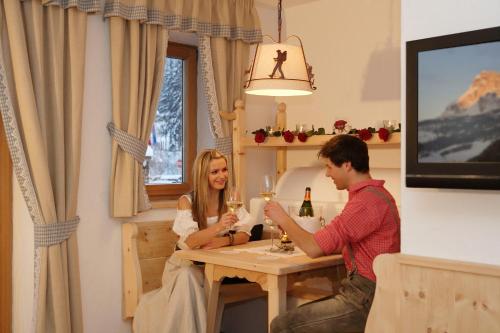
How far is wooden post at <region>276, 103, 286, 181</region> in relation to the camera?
15.4ft

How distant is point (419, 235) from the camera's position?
72.2 inches

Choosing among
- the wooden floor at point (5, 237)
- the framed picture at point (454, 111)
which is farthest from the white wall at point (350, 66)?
the framed picture at point (454, 111)

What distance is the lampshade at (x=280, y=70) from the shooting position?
3.15m

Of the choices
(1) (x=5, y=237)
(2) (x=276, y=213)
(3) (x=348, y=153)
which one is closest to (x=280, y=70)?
(3) (x=348, y=153)

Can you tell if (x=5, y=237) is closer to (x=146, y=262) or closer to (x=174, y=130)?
(x=146, y=262)

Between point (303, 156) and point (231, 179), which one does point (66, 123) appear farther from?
point (303, 156)

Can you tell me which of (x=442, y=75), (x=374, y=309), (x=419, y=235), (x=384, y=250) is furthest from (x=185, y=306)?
(x=442, y=75)

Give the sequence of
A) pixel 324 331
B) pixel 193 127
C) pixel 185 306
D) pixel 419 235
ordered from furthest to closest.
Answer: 1. pixel 193 127
2. pixel 185 306
3. pixel 324 331
4. pixel 419 235

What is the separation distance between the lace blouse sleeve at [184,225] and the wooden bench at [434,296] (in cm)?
163

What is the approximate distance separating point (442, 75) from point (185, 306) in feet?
6.64

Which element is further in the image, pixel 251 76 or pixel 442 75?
pixel 251 76

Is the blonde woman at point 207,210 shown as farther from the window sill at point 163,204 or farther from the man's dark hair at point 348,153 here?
the man's dark hair at point 348,153

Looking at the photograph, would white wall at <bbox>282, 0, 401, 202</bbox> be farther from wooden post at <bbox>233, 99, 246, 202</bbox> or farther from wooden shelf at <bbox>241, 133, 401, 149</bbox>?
wooden post at <bbox>233, 99, 246, 202</bbox>

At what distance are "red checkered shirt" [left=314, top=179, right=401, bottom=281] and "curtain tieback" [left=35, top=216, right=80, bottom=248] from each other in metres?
1.52
